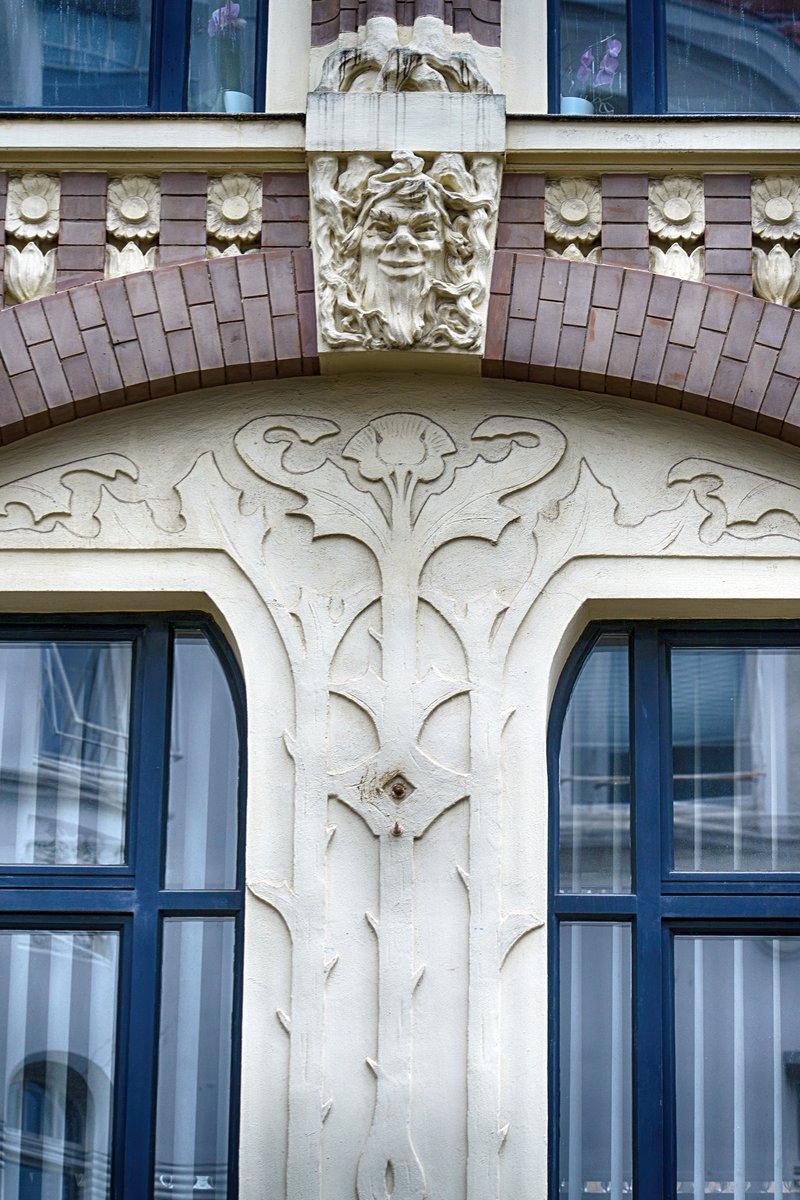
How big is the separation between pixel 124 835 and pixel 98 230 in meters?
2.23

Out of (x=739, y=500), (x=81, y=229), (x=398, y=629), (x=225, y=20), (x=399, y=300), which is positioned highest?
(x=225, y=20)

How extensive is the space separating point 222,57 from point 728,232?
2.13 metres

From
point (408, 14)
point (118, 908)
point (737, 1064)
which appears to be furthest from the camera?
point (408, 14)

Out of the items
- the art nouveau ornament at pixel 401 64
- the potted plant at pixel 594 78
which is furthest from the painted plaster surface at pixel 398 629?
the potted plant at pixel 594 78

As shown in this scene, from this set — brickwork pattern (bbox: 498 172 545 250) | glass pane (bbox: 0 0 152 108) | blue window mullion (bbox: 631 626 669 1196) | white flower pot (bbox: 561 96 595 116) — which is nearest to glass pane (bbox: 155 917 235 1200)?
blue window mullion (bbox: 631 626 669 1196)

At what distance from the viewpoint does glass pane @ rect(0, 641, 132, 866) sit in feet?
24.1

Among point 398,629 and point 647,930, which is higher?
point 398,629

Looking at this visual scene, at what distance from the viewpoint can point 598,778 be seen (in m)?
7.33

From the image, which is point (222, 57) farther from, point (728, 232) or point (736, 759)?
point (736, 759)

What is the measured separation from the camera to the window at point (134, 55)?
786cm

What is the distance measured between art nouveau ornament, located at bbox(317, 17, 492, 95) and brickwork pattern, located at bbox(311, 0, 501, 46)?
71mm

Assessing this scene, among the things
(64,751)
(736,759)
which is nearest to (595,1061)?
(736,759)

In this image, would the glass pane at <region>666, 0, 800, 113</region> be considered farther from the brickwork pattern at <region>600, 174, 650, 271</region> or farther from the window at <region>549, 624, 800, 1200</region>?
the window at <region>549, 624, 800, 1200</region>

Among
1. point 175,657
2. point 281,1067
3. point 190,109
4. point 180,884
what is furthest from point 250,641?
point 190,109
